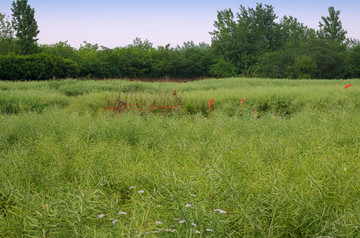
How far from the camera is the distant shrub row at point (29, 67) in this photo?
2458 centimetres

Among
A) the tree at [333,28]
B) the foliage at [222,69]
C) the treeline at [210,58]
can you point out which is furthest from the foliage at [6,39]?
the tree at [333,28]

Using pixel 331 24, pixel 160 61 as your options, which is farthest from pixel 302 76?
pixel 331 24

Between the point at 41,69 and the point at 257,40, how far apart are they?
31307 mm

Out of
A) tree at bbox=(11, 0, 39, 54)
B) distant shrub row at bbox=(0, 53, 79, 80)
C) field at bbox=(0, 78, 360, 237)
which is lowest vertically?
field at bbox=(0, 78, 360, 237)

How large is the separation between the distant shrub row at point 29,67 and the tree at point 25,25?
8.10m

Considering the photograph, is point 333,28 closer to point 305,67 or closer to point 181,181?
point 305,67

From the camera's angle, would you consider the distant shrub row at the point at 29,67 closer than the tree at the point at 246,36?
Yes

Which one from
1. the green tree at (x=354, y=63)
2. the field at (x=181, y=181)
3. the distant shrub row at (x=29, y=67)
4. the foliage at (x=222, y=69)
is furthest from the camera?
the foliage at (x=222, y=69)

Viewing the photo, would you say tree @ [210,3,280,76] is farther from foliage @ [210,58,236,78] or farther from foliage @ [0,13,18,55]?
foliage @ [0,13,18,55]

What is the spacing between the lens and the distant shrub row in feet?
80.6

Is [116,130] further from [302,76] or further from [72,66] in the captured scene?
[302,76]

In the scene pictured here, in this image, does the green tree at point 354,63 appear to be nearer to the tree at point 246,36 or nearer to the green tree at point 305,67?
the green tree at point 305,67

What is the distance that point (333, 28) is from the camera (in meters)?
45.9

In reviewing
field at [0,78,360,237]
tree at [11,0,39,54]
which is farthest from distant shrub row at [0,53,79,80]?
field at [0,78,360,237]
